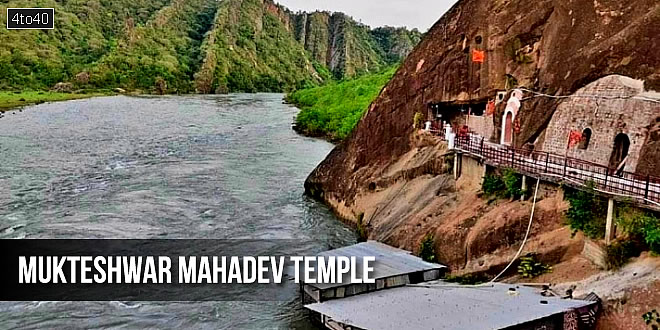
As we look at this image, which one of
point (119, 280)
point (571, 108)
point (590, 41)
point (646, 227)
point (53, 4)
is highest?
point (53, 4)

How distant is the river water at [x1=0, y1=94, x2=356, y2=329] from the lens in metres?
22.0

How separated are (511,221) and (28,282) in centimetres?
1688

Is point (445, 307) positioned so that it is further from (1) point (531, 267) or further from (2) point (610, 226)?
(2) point (610, 226)

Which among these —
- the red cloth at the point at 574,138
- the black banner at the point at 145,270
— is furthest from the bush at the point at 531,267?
the black banner at the point at 145,270

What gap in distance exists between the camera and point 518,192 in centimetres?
2334

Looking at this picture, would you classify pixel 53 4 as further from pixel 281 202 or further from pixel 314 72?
pixel 281 202

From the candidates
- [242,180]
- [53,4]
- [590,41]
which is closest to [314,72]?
[53,4]

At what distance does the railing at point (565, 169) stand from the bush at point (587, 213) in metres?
0.32

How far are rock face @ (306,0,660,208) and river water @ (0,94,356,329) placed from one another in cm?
339

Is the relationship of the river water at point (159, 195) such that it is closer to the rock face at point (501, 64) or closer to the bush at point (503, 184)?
the rock face at point (501, 64)

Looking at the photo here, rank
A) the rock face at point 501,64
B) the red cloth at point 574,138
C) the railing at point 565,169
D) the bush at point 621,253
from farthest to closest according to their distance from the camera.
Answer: the rock face at point 501,64
the red cloth at point 574,138
the railing at point 565,169
the bush at point 621,253

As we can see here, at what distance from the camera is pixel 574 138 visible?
23.3 m

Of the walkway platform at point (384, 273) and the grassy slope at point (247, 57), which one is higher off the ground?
the grassy slope at point (247, 57)

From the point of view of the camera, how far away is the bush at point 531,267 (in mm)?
20250
